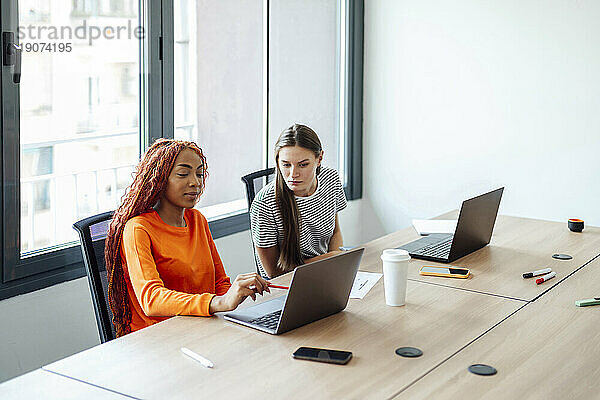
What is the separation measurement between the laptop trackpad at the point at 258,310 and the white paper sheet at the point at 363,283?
0.23 m

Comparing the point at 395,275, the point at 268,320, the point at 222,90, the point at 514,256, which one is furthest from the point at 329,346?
the point at 222,90

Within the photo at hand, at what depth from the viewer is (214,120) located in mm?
3805

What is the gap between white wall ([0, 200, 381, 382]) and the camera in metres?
2.66

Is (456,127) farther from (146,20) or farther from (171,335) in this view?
(171,335)

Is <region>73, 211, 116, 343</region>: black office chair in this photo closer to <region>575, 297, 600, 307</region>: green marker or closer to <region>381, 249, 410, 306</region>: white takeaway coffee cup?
<region>381, 249, 410, 306</region>: white takeaway coffee cup

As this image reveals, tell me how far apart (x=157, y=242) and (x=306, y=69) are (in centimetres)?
231

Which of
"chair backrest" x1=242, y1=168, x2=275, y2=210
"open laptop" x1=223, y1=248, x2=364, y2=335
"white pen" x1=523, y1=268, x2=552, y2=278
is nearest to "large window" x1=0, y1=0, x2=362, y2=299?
"chair backrest" x1=242, y1=168, x2=275, y2=210

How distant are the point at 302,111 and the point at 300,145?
1.65 meters

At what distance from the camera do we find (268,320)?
6.30ft

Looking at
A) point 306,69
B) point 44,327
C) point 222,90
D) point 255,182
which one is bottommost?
point 44,327

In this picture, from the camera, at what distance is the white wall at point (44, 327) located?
266cm

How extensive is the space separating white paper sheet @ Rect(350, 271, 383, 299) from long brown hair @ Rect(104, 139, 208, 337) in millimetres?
564

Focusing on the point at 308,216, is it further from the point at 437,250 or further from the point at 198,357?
the point at 198,357

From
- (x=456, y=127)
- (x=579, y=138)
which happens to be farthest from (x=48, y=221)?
(x=579, y=138)
